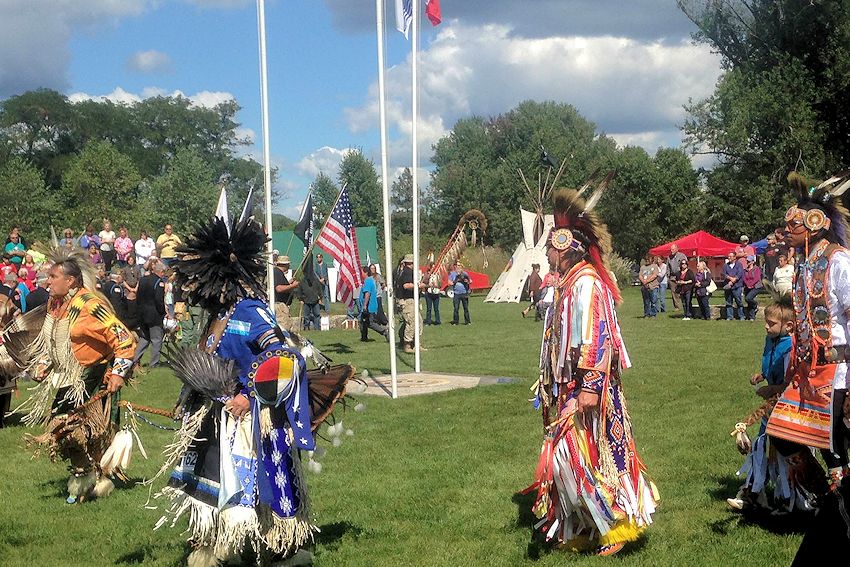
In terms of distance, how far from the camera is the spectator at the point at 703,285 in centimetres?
2286

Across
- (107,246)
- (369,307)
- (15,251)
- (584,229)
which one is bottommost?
(369,307)

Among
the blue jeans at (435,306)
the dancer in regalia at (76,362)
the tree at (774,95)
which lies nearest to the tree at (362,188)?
the tree at (774,95)

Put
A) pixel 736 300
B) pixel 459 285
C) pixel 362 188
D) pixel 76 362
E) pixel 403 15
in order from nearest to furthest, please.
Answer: pixel 76 362
pixel 403 15
pixel 736 300
pixel 459 285
pixel 362 188

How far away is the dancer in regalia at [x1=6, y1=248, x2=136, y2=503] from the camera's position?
706 centimetres

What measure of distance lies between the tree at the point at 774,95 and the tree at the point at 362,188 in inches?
1265

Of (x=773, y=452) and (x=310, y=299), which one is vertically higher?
(x=310, y=299)

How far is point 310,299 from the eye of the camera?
22.4 meters

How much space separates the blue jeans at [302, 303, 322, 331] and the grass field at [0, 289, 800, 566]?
32.2 ft

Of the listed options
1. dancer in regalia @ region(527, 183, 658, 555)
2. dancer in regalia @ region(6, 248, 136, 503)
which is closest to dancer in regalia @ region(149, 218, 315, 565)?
dancer in regalia @ region(527, 183, 658, 555)

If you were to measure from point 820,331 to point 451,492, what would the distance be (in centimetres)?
327

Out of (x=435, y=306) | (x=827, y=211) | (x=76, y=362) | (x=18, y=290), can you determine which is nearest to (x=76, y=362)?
(x=76, y=362)

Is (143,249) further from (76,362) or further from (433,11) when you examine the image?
(76,362)

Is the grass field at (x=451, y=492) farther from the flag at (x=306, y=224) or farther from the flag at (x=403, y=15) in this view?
the flag at (x=403, y=15)

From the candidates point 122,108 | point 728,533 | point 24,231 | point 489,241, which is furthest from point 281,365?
point 122,108
